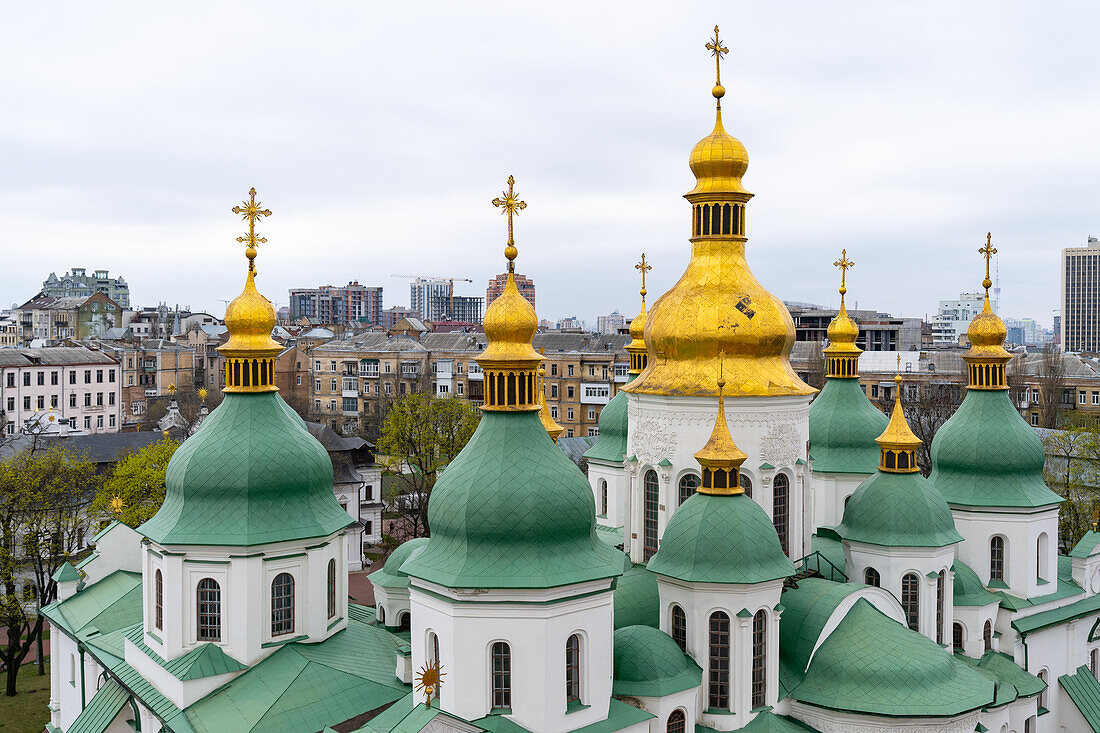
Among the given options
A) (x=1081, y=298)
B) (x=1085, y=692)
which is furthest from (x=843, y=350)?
(x=1081, y=298)

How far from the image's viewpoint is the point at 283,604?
20.0 m

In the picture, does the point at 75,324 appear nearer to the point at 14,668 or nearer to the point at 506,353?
the point at 14,668

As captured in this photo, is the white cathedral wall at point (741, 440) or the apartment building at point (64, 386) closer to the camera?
the white cathedral wall at point (741, 440)

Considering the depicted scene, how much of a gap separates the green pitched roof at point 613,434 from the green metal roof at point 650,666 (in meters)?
10.6

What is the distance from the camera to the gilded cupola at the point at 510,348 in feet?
57.8

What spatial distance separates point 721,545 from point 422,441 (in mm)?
29090

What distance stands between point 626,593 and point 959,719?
6.97 metres

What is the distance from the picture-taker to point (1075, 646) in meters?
27.2

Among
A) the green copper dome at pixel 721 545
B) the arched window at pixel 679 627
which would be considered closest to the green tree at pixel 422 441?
the arched window at pixel 679 627

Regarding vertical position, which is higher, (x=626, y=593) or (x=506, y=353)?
(x=506, y=353)

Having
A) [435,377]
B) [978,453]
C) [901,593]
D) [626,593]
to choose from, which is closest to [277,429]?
[626,593]

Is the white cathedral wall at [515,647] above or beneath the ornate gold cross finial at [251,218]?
beneath

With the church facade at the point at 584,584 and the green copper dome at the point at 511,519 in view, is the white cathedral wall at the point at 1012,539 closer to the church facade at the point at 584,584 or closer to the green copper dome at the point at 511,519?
the church facade at the point at 584,584

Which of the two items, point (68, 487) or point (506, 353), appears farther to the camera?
point (68, 487)
